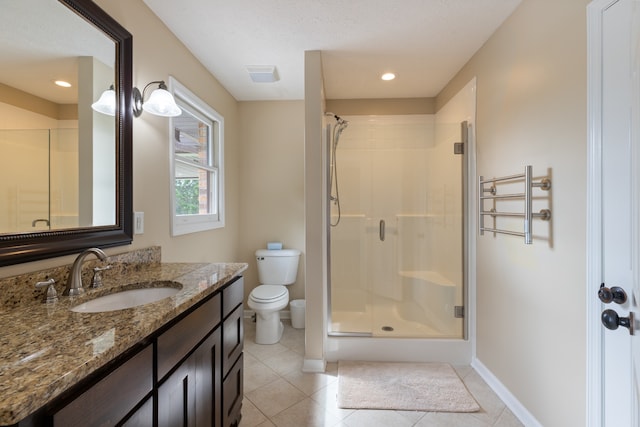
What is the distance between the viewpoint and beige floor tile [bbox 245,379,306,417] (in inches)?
68.7

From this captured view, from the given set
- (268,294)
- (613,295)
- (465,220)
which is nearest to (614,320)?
(613,295)

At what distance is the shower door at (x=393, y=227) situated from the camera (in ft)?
8.23

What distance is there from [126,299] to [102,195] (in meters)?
0.50

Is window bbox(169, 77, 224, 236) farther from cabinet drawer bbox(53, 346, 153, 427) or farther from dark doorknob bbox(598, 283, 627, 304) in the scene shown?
dark doorknob bbox(598, 283, 627, 304)

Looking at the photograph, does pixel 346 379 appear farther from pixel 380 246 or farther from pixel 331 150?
pixel 331 150

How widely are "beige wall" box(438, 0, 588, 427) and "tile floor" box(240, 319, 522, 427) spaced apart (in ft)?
0.58

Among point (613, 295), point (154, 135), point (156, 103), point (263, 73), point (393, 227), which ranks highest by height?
point (263, 73)

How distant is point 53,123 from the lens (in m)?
1.09

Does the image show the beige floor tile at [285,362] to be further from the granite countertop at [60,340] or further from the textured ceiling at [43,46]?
the textured ceiling at [43,46]

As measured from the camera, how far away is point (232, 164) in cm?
299

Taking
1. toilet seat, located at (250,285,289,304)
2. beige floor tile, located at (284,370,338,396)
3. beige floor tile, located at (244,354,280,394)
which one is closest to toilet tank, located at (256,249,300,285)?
toilet seat, located at (250,285,289,304)

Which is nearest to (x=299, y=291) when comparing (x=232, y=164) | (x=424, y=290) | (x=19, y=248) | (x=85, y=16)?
(x=424, y=290)

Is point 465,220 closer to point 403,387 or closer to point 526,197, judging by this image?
point 526,197

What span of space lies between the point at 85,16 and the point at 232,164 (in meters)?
1.79
